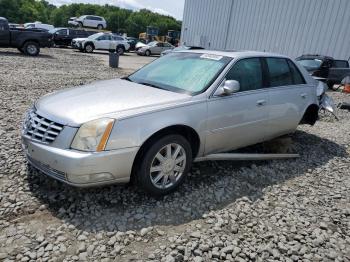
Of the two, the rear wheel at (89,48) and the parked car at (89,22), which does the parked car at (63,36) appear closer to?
the rear wheel at (89,48)

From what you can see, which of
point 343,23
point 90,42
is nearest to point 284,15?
point 343,23

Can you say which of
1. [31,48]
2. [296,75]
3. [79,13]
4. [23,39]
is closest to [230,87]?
[296,75]

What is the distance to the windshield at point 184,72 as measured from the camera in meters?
3.84

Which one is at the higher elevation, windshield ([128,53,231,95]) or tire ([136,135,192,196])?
windshield ([128,53,231,95])

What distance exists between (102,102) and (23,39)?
1569cm

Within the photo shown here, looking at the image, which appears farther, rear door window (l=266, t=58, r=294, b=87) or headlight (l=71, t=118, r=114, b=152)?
rear door window (l=266, t=58, r=294, b=87)

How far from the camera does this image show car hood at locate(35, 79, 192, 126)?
3.09 m

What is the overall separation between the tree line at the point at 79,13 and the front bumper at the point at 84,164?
249 feet

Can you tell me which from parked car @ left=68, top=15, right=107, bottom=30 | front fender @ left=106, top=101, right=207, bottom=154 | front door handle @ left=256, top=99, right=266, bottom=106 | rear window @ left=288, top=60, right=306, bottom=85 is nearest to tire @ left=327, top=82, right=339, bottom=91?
rear window @ left=288, top=60, right=306, bottom=85

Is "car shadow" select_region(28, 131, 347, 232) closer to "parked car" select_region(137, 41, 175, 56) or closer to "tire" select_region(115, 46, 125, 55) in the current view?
"tire" select_region(115, 46, 125, 55)

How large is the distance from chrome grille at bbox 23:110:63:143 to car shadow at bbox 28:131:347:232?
62 cm

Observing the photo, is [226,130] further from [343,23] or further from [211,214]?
[343,23]

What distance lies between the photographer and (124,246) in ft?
9.01

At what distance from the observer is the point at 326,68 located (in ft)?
46.0
